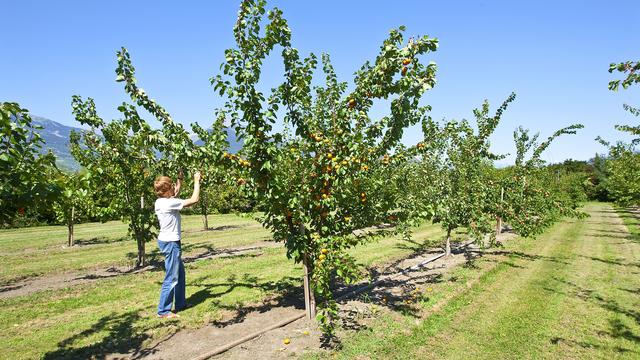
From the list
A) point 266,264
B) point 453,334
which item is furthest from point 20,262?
point 453,334

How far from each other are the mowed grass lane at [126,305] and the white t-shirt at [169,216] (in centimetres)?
157

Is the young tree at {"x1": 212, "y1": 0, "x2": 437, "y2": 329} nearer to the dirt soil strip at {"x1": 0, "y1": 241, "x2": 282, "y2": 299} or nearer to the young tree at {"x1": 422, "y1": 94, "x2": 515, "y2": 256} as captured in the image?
the young tree at {"x1": 422, "y1": 94, "x2": 515, "y2": 256}

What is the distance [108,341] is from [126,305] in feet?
6.40

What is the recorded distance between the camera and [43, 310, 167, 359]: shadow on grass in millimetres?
5418

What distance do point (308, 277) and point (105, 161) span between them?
7689mm

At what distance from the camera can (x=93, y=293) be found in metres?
8.79

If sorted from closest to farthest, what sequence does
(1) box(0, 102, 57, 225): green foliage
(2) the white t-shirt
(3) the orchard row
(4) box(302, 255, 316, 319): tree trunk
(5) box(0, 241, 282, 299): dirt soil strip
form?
(1) box(0, 102, 57, 225): green foliage → (3) the orchard row → (2) the white t-shirt → (4) box(302, 255, 316, 319): tree trunk → (5) box(0, 241, 282, 299): dirt soil strip

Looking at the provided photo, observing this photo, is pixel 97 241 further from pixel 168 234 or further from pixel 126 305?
pixel 168 234

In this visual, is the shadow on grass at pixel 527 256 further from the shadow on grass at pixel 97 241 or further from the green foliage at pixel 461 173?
the shadow on grass at pixel 97 241

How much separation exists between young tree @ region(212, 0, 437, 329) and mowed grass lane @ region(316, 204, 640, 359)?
1.48 metres

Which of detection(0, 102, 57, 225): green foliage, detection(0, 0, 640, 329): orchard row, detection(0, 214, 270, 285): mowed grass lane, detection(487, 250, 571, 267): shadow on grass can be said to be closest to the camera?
detection(0, 102, 57, 225): green foliage

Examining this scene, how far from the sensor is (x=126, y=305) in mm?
7668

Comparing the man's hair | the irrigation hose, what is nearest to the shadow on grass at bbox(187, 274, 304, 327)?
the irrigation hose

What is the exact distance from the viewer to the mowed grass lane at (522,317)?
219 inches
